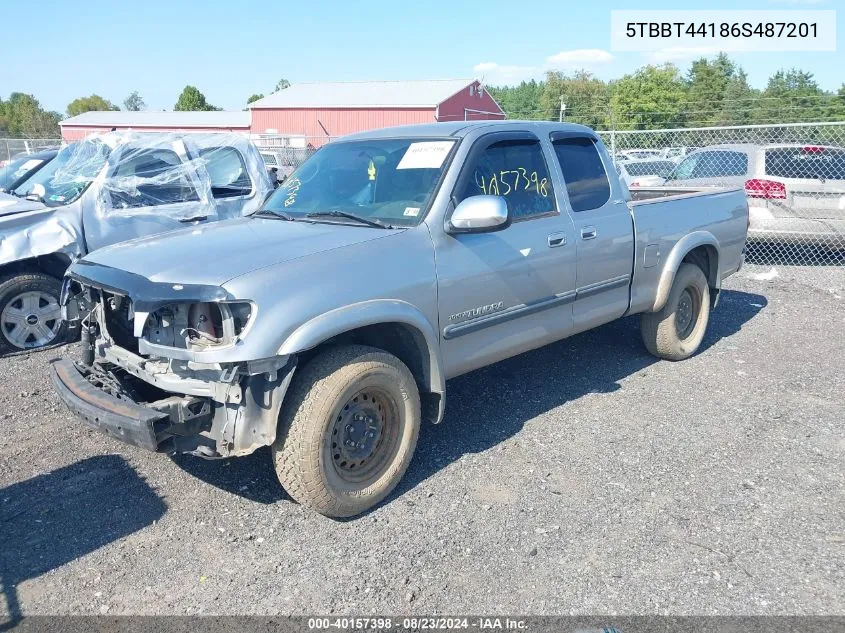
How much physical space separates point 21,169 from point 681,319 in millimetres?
7436

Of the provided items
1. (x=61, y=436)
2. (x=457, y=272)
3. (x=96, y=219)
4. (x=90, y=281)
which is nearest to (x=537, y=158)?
(x=457, y=272)

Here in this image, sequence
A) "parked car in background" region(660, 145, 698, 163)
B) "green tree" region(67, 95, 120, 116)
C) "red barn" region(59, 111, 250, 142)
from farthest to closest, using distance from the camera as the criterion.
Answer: "green tree" region(67, 95, 120, 116), "red barn" region(59, 111, 250, 142), "parked car in background" region(660, 145, 698, 163)

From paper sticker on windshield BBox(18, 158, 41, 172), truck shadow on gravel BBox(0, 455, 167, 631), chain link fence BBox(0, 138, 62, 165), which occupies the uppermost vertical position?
chain link fence BBox(0, 138, 62, 165)

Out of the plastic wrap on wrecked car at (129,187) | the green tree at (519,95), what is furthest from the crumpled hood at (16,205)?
the green tree at (519,95)

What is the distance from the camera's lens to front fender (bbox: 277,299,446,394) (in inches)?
128

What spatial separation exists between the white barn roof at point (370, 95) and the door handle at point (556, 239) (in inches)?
1422

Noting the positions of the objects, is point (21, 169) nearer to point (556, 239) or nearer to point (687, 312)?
point (556, 239)

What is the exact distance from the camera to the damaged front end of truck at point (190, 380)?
3186 millimetres

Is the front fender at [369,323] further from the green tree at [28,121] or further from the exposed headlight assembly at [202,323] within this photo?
the green tree at [28,121]

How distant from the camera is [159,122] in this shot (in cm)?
4472

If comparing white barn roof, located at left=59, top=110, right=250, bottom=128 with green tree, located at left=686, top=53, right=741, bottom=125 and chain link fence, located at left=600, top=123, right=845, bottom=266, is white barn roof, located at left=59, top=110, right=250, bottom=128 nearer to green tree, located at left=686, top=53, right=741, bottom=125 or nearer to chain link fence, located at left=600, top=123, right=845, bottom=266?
green tree, located at left=686, top=53, right=741, bottom=125

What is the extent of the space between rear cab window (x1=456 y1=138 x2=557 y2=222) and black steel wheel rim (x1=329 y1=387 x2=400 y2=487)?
133cm

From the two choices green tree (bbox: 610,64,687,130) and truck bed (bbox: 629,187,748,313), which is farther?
green tree (bbox: 610,64,687,130)

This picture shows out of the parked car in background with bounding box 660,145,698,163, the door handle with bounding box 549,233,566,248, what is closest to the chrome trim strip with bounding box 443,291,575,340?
the door handle with bounding box 549,233,566,248
